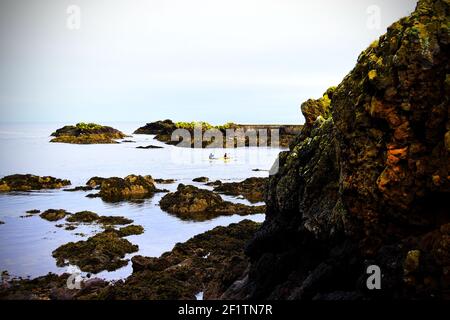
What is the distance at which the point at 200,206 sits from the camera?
42.7m

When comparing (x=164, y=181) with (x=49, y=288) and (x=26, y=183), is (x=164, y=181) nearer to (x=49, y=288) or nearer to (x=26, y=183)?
(x=26, y=183)

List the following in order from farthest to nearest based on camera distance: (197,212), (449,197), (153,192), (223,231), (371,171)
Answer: (153,192) → (197,212) → (223,231) → (371,171) → (449,197)

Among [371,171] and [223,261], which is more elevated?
[371,171]

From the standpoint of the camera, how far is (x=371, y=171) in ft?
42.9

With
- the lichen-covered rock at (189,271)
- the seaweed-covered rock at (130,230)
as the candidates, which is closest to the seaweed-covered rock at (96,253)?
the seaweed-covered rock at (130,230)

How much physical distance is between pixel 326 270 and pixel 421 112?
5.52 meters

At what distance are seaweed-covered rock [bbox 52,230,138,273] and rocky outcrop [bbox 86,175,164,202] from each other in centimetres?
1852

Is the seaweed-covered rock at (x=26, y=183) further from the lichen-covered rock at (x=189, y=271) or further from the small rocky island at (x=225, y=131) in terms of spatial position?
the small rocky island at (x=225, y=131)

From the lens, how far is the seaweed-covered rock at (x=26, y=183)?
54.0 meters

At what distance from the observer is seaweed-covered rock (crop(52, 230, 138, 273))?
86.2ft

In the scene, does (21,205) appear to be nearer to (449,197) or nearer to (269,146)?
(449,197)

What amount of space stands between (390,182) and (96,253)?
2068 centimetres
